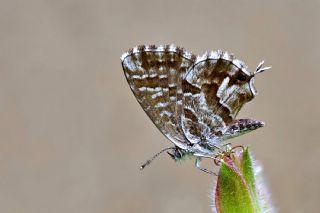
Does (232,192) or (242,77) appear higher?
(242,77)

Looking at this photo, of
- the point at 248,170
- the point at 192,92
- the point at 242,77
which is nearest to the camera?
the point at 248,170

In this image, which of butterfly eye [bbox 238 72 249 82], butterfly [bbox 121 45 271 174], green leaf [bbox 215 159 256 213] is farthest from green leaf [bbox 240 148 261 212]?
butterfly eye [bbox 238 72 249 82]

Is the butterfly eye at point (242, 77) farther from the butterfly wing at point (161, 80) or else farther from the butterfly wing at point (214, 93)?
the butterfly wing at point (161, 80)

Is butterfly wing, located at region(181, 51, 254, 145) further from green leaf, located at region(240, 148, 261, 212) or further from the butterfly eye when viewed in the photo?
green leaf, located at region(240, 148, 261, 212)

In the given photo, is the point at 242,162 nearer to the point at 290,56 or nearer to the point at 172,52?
the point at 172,52

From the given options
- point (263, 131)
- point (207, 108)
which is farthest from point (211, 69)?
point (263, 131)

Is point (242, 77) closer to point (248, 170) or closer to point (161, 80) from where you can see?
point (161, 80)

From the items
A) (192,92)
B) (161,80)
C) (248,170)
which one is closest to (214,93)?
(192,92)
